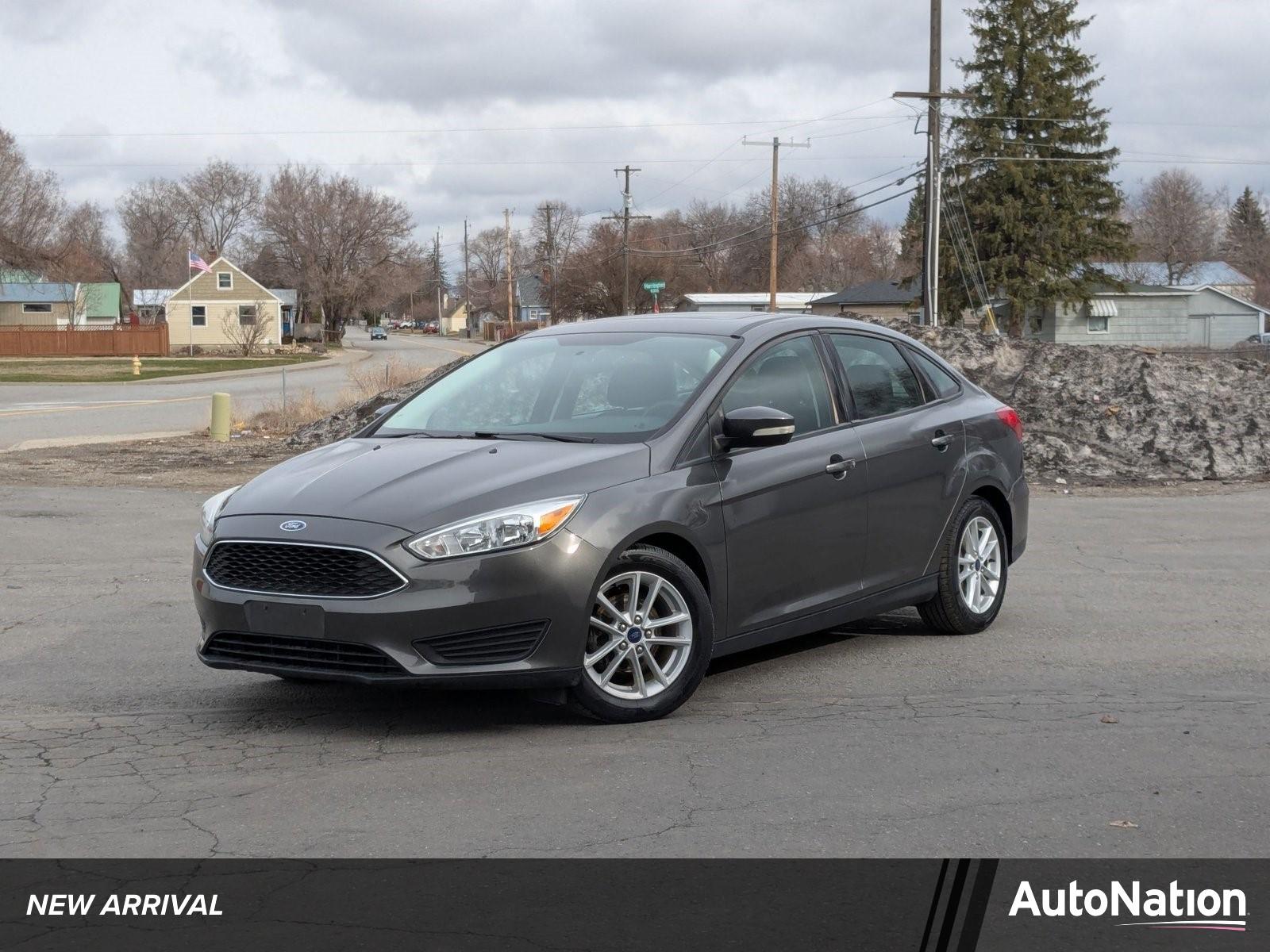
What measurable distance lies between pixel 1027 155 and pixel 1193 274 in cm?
5040

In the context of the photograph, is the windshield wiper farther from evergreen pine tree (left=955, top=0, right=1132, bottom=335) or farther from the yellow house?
the yellow house

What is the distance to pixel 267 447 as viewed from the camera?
69.8 feet

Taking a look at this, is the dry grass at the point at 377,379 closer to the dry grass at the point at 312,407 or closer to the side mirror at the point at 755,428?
the dry grass at the point at 312,407

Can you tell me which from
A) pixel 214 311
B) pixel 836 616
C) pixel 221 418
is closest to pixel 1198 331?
pixel 214 311

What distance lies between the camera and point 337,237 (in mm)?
104125

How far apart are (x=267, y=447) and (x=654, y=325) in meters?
14.9

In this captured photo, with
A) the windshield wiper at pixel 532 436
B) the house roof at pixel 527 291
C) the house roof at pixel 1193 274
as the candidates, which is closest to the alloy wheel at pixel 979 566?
the windshield wiper at pixel 532 436

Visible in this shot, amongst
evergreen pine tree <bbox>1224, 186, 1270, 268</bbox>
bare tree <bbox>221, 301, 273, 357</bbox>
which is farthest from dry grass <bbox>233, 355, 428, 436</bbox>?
evergreen pine tree <bbox>1224, 186, 1270, 268</bbox>

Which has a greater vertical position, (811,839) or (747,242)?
(747,242)

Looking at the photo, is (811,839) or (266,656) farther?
(266,656)

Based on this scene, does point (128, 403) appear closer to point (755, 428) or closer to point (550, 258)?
point (755, 428)

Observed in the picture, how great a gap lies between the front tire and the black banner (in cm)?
158

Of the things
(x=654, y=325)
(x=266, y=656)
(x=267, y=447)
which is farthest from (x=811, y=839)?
(x=267, y=447)

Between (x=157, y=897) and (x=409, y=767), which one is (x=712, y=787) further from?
(x=157, y=897)
